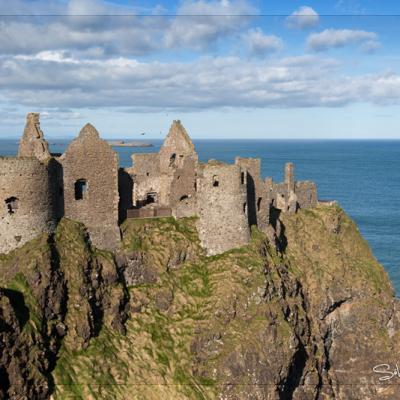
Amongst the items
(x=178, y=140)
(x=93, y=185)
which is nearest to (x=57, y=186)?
(x=93, y=185)

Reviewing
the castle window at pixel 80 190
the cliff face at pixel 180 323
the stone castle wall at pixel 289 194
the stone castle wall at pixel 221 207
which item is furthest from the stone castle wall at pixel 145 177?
the stone castle wall at pixel 289 194

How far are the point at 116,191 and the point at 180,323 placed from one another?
40.3ft

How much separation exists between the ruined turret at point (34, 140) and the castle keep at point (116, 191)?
83 millimetres

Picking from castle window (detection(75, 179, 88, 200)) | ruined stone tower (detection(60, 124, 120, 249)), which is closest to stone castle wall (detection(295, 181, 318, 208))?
ruined stone tower (detection(60, 124, 120, 249))

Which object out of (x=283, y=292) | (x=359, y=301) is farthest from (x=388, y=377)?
(x=283, y=292)

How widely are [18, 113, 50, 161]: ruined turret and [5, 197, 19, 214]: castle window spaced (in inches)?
206

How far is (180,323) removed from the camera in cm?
4512

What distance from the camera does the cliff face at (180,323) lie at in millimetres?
38781

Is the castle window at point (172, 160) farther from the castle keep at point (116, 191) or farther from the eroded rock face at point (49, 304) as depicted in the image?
the eroded rock face at point (49, 304)

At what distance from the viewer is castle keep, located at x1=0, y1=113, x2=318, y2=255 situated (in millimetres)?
41438

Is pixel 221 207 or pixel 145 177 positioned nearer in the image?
pixel 221 207

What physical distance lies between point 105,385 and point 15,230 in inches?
518

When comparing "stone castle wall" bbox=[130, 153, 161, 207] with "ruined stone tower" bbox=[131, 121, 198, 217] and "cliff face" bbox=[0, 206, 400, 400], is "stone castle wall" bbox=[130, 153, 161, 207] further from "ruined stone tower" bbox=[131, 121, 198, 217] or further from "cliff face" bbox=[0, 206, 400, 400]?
"cliff face" bbox=[0, 206, 400, 400]

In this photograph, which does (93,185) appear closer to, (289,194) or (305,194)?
(289,194)
